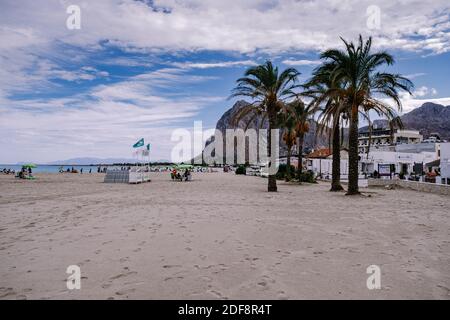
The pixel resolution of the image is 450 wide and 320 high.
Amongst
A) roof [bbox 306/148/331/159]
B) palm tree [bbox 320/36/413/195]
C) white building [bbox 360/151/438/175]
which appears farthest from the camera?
roof [bbox 306/148/331/159]

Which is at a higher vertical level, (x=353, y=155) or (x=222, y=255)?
(x=353, y=155)

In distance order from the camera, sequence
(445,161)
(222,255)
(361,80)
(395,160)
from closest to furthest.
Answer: (222,255)
(361,80)
(445,161)
(395,160)

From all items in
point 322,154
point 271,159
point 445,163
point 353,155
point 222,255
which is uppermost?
point 322,154

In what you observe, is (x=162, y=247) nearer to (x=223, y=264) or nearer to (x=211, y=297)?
(x=223, y=264)

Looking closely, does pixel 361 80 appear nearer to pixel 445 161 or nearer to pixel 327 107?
pixel 327 107

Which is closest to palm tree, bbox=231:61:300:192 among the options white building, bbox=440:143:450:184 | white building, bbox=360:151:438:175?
white building, bbox=440:143:450:184

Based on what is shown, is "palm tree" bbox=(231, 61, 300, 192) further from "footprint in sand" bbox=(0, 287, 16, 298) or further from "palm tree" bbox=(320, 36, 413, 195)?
"footprint in sand" bbox=(0, 287, 16, 298)

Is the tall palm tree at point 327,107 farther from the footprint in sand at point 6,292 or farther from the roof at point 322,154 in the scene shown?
the roof at point 322,154

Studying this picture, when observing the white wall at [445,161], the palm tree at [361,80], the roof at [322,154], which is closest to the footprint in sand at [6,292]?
the palm tree at [361,80]

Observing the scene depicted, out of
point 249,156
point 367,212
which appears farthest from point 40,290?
point 249,156

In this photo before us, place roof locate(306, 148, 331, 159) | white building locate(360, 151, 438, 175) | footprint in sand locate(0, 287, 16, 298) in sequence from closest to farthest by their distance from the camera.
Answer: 1. footprint in sand locate(0, 287, 16, 298)
2. white building locate(360, 151, 438, 175)
3. roof locate(306, 148, 331, 159)

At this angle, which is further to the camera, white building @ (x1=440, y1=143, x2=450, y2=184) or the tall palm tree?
white building @ (x1=440, y1=143, x2=450, y2=184)

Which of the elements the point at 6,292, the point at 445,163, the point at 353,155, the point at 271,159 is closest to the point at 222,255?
the point at 6,292

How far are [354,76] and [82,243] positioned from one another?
15.4 meters
